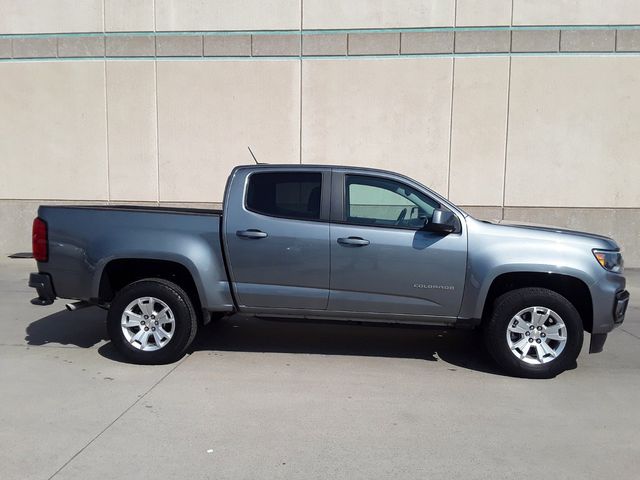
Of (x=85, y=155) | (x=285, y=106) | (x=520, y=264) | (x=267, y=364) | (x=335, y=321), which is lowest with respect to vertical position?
(x=267, y=364)

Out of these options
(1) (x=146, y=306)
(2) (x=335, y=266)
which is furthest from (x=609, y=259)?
(1) (x=146, y=306)

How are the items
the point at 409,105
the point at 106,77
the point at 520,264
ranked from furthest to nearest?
the point at 106,77, the point at 409,105, the point at 520,264

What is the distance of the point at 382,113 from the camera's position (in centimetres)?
1115

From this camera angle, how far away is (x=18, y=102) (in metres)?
12.0

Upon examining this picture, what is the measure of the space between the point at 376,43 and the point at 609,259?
288 inches

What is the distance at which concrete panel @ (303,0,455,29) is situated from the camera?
10.9 m

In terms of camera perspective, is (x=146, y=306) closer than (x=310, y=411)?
No

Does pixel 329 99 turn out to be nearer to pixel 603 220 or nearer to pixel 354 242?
pixel 603 220

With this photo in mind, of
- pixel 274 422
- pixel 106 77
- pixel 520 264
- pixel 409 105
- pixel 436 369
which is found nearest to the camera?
pixel 274 422

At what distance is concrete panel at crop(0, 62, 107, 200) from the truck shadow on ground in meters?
5.64

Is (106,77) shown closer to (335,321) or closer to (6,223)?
(6,223)

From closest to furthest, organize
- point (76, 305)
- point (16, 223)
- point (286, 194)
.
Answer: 1. point (286, 194)
2. point (76, 305)
3. point (16, 223)

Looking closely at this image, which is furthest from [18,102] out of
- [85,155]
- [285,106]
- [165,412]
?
[165,412]

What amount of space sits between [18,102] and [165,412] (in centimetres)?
1023
